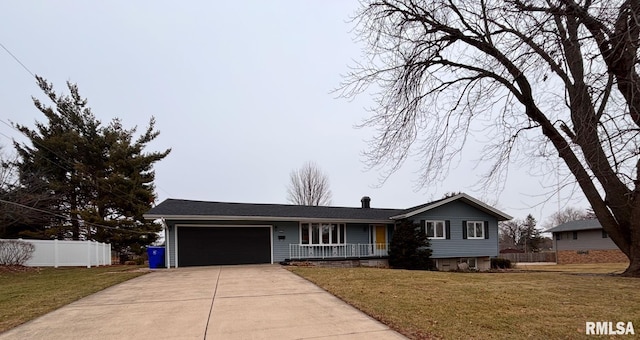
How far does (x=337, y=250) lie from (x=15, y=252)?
14.6 m

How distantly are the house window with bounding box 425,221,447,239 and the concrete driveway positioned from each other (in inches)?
531

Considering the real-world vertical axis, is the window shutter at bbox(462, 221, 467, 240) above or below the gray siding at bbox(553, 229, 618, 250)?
above

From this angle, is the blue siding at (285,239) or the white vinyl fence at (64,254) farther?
the blue siding at (285,239)

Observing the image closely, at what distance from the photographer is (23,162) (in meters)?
24.8

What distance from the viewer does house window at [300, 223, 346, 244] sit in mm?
19453

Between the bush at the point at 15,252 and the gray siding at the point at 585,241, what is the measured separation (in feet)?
123

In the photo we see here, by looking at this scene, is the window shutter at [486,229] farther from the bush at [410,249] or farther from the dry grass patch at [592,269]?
the bush at [410,249]

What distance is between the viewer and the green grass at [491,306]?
473 centimetres

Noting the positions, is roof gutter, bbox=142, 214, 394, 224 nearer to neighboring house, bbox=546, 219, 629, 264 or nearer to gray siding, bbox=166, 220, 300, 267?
gray siding, bbox=166, 220, 300, 267

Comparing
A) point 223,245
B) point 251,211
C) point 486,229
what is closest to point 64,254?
point 223,245

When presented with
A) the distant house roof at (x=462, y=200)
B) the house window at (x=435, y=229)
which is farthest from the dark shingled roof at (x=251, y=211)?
the house window at (x=435, y=229)

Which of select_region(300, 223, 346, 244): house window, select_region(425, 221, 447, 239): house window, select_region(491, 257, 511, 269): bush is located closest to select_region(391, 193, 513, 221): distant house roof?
select_region(425, 221, 447, 239): house window

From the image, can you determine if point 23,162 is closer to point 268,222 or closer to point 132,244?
point 132,244

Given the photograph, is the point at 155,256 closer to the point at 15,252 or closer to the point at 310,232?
the point at 15,252
